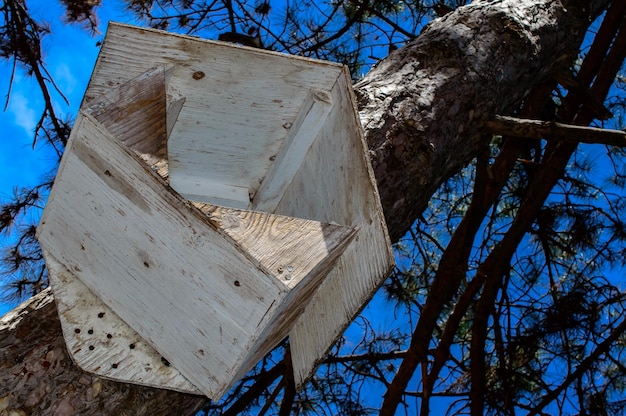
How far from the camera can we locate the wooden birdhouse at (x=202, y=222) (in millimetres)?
792

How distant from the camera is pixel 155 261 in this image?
0.84 m

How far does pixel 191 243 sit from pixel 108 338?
0.21 meters

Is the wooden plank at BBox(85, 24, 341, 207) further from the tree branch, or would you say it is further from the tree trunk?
the tree branch

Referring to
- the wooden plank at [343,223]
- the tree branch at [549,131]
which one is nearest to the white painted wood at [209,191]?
the wooden plank at [343,223]

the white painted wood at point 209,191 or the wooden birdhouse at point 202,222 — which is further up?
the white painted wood at point 209,191

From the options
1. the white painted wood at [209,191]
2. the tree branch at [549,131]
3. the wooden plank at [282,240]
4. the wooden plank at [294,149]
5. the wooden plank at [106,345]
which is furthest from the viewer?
the tree branch at [549,131]

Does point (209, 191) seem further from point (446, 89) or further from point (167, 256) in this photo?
point (446, 89)

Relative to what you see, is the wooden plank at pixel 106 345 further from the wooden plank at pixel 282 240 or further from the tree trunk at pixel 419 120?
the wooden plank at pixel 282 240

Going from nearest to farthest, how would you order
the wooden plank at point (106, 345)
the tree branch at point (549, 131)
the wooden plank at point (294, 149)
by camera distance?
the wooden plank at point (106, 345) → the wooden plank at point (294, 149) → the tree branch at point (549, 131)

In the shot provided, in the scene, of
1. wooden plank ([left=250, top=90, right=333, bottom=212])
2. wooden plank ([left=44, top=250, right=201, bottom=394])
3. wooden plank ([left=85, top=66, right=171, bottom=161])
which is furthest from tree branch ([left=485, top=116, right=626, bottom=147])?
wooden plank ([left=44, top=250, right=201, bottom=394])

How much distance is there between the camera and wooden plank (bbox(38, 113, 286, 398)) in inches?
30.7

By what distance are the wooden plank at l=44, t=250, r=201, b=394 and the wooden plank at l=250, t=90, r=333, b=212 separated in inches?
14.8

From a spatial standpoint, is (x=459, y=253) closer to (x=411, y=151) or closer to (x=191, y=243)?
(x=411, y=151)

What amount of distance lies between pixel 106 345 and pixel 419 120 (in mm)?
674
